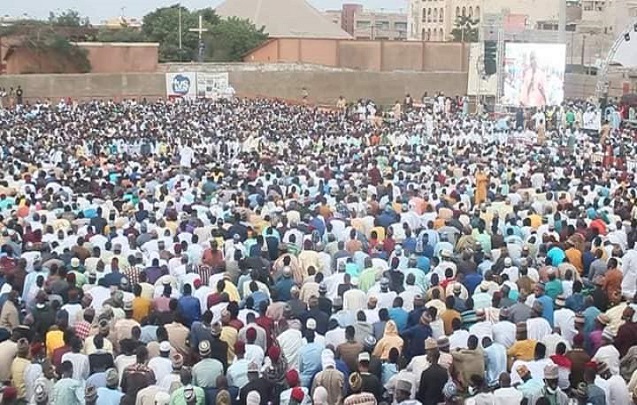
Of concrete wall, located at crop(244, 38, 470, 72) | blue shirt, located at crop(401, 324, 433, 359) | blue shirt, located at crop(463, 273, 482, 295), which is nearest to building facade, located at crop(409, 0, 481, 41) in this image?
concrete wall, located at crop(244, 38, 470, 72)

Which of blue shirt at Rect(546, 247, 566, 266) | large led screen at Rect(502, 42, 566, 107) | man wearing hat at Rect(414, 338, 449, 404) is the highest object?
large led screen at Rect(502, 42, 566, 107)

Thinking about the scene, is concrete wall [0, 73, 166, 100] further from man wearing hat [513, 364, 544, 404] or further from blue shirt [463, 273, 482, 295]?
man wearing hat [513, 364, 544, 404]

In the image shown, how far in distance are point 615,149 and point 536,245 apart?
9.87m

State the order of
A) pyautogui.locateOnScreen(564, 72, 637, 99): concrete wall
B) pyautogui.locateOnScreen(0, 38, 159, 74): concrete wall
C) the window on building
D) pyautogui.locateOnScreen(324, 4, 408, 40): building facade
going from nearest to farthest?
pyautogui.locateOnScreen(564, 72, 637, 99): concrete wall, pyautogui.locateOnScreen(0, 38, 159, 74): concrete wall, pyautogui.locateOnScreen(324, 4, 408, 40): building facade, the window on building

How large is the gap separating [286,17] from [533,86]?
3777 centimetres

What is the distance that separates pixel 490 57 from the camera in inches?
1185

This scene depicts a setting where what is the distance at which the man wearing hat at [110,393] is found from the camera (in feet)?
24.2

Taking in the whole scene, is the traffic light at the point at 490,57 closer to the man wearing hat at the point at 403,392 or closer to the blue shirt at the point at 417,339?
the blue shirt at the point at 417,339

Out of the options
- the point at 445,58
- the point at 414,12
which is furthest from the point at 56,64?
the point at 414,12

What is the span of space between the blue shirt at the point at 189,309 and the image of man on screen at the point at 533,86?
21.5 meters

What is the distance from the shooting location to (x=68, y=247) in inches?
465

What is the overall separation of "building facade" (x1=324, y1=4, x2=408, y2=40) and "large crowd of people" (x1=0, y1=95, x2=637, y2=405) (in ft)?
308

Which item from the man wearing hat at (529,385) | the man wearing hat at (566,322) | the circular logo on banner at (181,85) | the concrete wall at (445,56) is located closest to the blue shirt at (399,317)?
the man wearing hat at (566,322)

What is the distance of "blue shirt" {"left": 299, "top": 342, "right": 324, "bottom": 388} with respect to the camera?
824 cm
